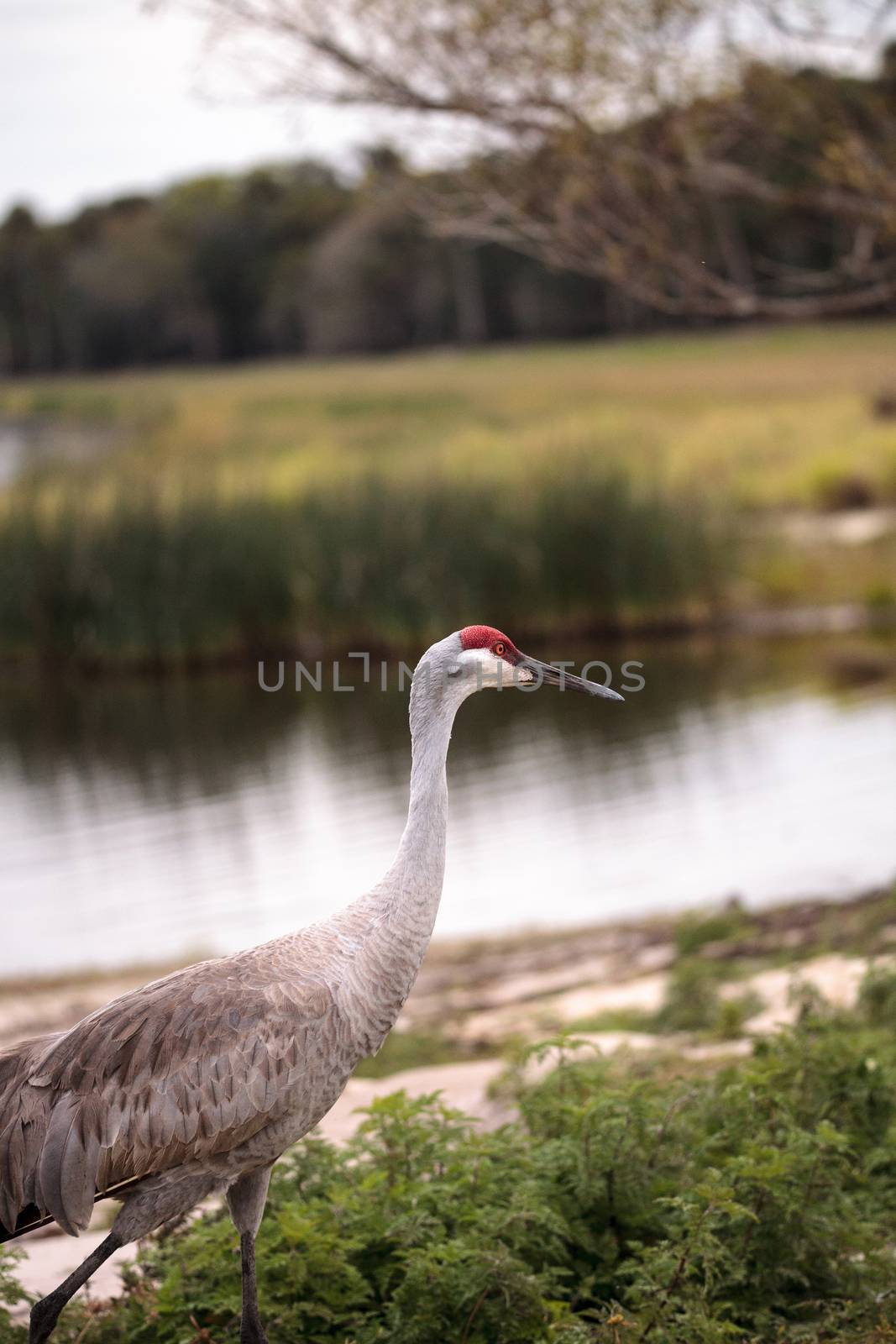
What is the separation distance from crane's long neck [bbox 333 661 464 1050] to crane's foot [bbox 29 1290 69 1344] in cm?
94

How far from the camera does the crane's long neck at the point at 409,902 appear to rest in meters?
3.88

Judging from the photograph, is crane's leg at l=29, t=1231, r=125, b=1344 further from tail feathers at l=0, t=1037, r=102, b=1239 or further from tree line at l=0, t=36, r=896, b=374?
tree line at l=0, t=36, r=896, b=374

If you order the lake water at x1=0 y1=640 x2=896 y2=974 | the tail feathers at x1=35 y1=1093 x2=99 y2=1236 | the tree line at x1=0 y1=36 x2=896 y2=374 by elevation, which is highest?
the tree line at x1=0 y1=36 x2=896 y2=374

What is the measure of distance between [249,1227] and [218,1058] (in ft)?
1.60

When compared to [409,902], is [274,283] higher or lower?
higher

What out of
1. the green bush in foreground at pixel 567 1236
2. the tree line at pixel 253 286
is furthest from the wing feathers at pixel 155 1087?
the tree line at pixel 253 286

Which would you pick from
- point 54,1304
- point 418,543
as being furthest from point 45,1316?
point 418,543

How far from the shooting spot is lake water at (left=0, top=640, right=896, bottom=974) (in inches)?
423

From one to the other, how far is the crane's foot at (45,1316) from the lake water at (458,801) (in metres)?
6.30

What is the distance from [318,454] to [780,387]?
12.9 m

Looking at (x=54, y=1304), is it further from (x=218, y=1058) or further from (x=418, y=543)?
(x=418, y=543)

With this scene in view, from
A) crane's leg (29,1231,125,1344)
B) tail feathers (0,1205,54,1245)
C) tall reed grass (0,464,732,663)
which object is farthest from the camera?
tall reed grass (0,464,732,663)

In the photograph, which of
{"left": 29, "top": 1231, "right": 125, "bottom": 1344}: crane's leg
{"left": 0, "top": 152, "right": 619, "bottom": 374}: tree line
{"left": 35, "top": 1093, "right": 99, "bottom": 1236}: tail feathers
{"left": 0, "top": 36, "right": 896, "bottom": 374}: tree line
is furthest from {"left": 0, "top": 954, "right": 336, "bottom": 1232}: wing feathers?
{"left": 0, "top": 152, "right": 619, "bottom": 374}: tree line

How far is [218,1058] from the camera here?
372 cm
